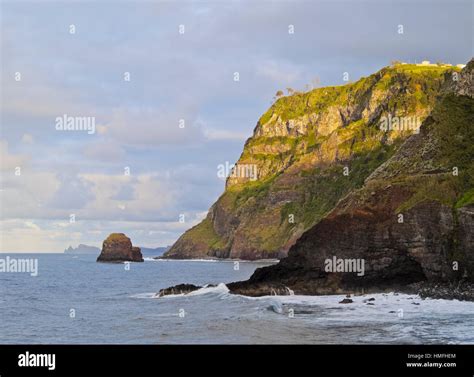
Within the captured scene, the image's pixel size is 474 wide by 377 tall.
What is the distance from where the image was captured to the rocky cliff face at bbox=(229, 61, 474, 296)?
56.0m

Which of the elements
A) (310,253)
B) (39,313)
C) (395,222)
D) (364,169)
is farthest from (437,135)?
(364,169)

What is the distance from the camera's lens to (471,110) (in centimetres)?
6650

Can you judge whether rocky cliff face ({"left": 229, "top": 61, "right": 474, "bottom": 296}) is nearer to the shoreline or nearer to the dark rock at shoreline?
the shoreline

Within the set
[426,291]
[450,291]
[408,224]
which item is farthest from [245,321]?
[408,224]

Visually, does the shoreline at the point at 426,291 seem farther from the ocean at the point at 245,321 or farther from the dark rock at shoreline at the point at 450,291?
the ocean at the point at 245,321

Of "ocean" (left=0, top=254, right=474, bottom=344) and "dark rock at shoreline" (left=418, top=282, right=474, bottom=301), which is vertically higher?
"dark rock at shoreline" (left=418, top=282, right=474, bottom=301)

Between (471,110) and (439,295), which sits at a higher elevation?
(471,110)

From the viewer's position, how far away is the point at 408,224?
58562mm

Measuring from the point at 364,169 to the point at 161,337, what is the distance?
155535mm

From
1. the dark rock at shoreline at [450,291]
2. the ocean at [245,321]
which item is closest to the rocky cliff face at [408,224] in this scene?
the dark rock at shoreline at [450,291]

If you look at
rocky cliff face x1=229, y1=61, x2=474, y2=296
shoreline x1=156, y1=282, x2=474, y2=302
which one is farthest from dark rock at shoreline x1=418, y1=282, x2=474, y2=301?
rocky cliff face x1=229, y1=61, x2=474, y2=296

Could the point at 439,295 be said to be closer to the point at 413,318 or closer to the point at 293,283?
the point at 413,318

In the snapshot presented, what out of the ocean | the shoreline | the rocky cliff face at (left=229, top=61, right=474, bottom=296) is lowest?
the ocean
